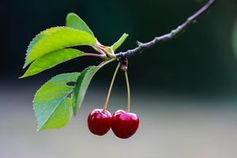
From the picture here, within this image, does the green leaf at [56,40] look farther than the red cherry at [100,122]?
No

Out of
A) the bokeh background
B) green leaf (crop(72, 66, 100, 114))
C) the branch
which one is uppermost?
the bokeh background

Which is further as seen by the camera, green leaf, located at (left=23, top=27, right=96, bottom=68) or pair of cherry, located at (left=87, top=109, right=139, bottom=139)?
pair of cherry, located at (left=87, top=109, right=139, bottom=139)

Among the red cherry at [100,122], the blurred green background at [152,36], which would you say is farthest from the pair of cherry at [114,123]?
the blurred green background at [152,36]

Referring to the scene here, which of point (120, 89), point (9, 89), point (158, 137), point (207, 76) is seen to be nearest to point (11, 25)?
point (9, 89)

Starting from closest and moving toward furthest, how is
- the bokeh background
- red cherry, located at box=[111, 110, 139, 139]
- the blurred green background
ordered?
red cherry, located at box=[111, 110, 139, 139] → the bokeh background → the blurred green background

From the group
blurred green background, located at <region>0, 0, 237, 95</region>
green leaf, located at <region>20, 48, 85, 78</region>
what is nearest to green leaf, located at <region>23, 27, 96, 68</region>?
green leaf, located at <region>20, 48, 85, 78</region>

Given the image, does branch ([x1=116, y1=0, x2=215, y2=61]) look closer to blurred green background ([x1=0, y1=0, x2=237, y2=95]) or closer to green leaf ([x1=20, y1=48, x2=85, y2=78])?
green leaf ([x1=20, y1=48, x2=85, y2=78])

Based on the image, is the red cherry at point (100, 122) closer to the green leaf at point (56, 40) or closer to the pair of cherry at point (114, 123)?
the pair of cherry at point (114, 123)

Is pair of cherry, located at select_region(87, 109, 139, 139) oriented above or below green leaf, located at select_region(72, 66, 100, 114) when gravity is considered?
above

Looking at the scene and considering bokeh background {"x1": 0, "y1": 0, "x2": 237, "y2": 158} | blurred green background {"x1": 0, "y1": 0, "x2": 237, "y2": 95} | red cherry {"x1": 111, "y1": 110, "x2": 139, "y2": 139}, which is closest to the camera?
red cherry {"x1": 111, "y1": 110, "x2": 139, "y2": 139}
